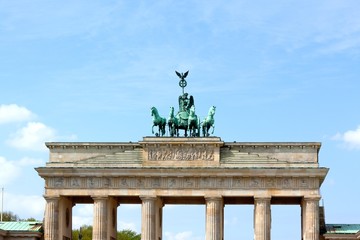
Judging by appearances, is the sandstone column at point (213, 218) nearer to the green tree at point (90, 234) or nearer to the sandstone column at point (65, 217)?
the sandstone column at point (65, 217)

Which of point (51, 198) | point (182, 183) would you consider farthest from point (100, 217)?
point (182, 183)

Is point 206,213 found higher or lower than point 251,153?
lower

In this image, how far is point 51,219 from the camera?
88.8m

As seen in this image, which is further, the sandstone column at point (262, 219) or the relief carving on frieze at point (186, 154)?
the relief carving on frieze at point (186, 154)

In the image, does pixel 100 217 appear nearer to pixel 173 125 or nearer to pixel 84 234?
pixel 173 125

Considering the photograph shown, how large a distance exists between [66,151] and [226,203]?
55.4 ft

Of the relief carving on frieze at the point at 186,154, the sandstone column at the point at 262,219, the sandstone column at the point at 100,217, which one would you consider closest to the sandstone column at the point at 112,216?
the sandstone column at the point at 100,217

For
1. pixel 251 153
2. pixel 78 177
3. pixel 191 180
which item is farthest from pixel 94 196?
pixel 251 153

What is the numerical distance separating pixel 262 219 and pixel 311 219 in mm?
4458

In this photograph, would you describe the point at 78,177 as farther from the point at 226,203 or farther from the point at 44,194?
the point at 226,203

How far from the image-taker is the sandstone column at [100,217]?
291 feet

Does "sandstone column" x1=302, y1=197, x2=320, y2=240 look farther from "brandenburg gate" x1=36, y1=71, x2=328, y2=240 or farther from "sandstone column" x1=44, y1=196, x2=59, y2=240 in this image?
"sandstone column" x1=44, y1=196, x2=59, y2=240

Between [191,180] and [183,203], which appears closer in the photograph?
[191,180]

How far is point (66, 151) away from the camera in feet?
299
